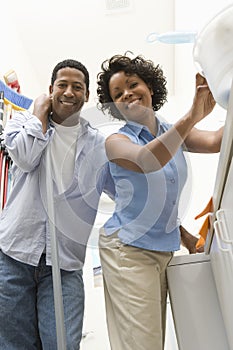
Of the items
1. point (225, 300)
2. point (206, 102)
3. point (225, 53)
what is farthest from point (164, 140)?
point (225, 300)

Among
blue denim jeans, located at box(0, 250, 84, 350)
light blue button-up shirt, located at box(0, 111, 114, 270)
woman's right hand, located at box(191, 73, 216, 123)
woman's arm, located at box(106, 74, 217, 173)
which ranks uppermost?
woman's right hand, located at box(191, 73, 216, 123)

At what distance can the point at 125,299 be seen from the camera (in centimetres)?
98

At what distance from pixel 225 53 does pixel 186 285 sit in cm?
60

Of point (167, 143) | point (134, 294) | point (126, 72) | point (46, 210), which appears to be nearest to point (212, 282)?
point (134, 294)

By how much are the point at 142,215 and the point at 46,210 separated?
0.97ft

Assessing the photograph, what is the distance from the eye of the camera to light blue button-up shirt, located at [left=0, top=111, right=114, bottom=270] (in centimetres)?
113

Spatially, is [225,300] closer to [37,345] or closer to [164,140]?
[164,140]

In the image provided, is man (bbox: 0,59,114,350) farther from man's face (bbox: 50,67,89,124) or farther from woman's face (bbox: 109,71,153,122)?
woman's face (bbox: 109,71,153,122)

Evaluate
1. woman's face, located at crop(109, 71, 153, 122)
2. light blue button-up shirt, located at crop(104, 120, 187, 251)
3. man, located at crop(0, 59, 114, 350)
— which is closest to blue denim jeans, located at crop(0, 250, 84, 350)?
man, located at crop(0, 59, 114, 350)

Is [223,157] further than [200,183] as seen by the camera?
No

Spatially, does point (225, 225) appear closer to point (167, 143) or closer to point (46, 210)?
point (167, 143)

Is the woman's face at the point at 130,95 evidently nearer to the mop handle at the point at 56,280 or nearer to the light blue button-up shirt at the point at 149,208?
the light blue button-up shirt at the point at 149,208

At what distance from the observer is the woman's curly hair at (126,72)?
4.14 ft

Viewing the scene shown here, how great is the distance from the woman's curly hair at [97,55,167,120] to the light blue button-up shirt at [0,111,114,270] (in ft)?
0.33
